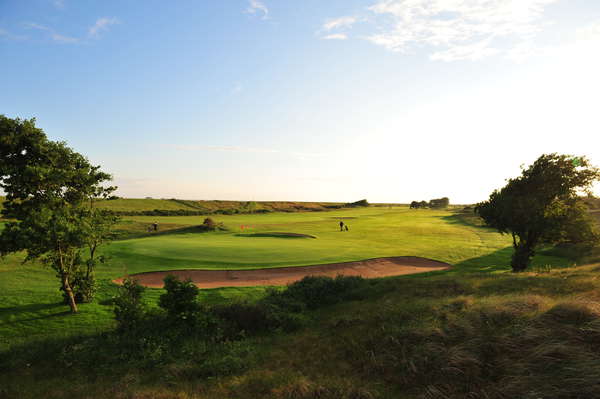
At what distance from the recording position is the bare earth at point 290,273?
19.1 m

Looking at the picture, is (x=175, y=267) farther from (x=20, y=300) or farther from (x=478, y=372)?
(x=478, y=372)

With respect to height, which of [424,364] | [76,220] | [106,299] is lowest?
[106,299]

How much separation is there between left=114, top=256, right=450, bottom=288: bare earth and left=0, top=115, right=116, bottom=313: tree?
6.62 meters

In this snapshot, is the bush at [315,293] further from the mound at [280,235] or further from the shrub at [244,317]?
the mound at [280,235]

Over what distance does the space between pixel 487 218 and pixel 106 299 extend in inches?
1117

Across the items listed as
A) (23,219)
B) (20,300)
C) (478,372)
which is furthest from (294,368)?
(20,300)

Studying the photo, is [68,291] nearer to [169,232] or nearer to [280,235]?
[280,235]

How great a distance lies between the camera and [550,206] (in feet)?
68.1

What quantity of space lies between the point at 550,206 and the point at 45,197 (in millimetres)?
32003

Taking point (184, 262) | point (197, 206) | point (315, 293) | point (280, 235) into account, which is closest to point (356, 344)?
point (315, 293)

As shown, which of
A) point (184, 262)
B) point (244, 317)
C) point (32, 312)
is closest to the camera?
point (244, 317)

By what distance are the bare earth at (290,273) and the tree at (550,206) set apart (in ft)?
21.6

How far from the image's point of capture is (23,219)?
11.9 meters

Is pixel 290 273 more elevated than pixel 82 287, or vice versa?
pixel 82 287
